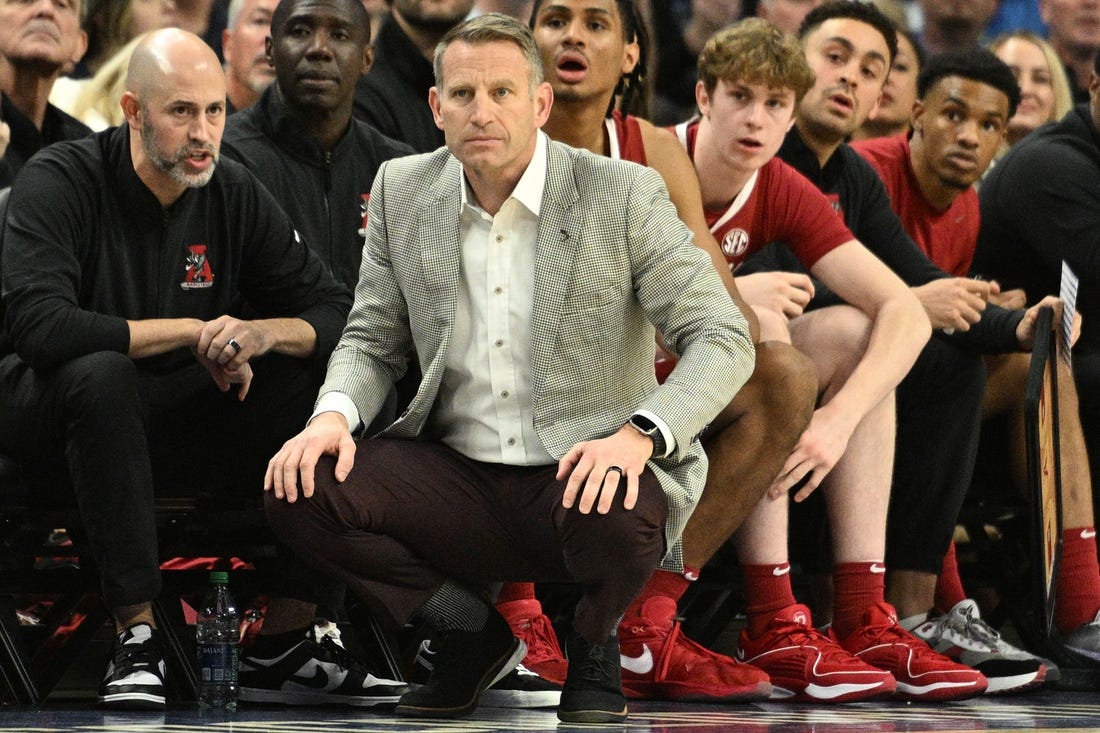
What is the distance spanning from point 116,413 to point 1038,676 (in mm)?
2340

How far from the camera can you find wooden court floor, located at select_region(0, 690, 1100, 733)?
3359 mm

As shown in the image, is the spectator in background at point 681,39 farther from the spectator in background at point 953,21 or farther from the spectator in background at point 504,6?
the spectator in background at point 953,21

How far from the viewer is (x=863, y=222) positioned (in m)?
5.09

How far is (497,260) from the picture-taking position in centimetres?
367

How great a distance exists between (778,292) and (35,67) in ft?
7.93

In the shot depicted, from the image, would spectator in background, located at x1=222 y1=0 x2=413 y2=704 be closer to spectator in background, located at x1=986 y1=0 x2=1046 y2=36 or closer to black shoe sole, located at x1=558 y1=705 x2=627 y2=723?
black shoe sole, located at x1=558 y1=705 x2=627 y2=723

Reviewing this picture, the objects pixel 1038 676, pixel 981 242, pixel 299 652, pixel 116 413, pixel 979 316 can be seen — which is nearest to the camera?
pixel 116 413

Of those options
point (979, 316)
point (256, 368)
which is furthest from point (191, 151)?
point (979, 316)

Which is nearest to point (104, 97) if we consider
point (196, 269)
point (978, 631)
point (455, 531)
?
point (196, 269)

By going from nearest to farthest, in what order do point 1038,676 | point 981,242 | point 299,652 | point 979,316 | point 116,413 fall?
point 116,413, point 299,652, point 1038,676, point 979,316, point 981,242

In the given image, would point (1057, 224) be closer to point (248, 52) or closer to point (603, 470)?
point (603, 470)

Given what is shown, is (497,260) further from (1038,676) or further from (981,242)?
(981,242)

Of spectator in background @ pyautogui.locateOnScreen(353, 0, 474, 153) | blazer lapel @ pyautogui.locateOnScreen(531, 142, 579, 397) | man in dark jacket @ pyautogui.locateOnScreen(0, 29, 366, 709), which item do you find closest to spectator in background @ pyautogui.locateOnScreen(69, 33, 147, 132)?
spectator in background @ pyautogui.locateOnScreen(353, 0, 474, 153)

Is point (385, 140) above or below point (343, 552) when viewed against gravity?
above
